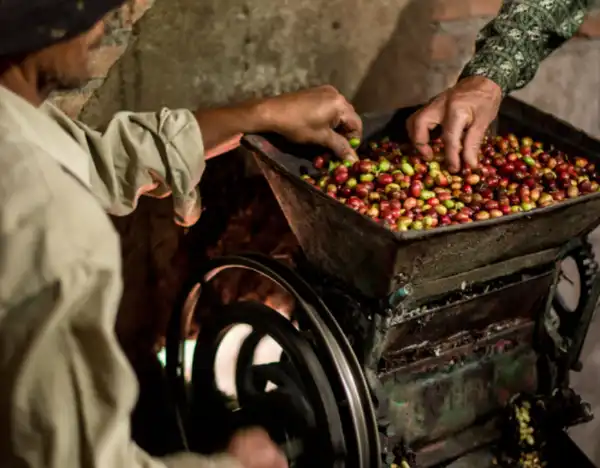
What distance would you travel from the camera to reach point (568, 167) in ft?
5.50

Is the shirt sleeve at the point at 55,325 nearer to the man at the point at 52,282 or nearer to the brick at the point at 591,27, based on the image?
the man at the point at 52,282

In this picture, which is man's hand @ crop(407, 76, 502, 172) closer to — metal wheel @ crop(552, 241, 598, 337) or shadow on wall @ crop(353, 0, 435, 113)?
metal wheel @ crop(552, 241, 598, 337)

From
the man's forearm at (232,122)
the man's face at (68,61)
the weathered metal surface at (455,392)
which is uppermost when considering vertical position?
the man's face at (68,61)

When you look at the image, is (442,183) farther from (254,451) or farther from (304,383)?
(254,451)

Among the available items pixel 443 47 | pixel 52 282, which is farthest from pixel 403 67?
pixel 52 282

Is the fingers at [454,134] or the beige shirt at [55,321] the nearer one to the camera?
the beige shirt at [55,321]

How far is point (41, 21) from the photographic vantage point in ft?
2.91

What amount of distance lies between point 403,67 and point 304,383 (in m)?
1.17

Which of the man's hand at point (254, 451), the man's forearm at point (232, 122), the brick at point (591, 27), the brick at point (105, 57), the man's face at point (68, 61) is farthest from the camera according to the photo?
the brick at point (591, 27)

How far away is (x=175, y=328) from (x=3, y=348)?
0.99m

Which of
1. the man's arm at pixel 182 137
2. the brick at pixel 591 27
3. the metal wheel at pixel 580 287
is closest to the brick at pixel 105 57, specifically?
the man's arm at pixel 182 137

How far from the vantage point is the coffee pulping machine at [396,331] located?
1398 mm

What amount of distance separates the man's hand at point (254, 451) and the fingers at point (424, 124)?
2.43ft

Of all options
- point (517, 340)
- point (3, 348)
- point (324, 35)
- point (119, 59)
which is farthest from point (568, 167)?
point (3, 348)
